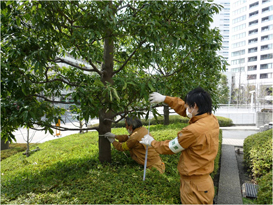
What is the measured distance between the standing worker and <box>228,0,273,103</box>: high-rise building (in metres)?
41.2

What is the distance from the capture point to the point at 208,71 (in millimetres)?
5598

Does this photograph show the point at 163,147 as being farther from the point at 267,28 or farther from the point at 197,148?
the point at 267,28

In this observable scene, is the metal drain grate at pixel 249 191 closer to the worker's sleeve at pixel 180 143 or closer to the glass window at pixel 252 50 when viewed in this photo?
the worker's sleeve at pixel 180 143

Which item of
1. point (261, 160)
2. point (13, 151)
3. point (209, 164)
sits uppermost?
point (209, 164)

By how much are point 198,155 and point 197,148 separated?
83 mm

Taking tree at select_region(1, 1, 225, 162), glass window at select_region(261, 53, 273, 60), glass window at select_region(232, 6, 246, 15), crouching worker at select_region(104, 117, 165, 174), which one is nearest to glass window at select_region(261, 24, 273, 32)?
glass window at select_region(261, 53, 273, 60)

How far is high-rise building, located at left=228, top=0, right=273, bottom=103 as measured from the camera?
1689 inches

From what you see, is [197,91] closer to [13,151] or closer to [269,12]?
[13,151]

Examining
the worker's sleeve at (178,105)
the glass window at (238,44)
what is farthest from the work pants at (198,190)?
the glass window at (238,44)

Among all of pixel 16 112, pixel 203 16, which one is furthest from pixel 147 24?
pixel 16 112

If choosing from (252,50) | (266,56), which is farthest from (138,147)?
(252,50)

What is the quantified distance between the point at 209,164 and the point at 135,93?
1.47m

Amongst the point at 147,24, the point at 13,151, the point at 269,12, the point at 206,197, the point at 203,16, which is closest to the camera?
the point at 206,197

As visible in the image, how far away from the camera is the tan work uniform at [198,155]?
2254mm
